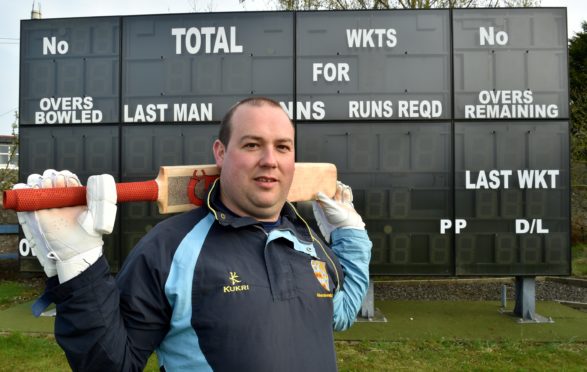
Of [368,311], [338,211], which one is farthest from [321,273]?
[368,311]

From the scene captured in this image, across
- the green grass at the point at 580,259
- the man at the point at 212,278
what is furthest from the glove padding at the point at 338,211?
the green grass at the point at 580,259

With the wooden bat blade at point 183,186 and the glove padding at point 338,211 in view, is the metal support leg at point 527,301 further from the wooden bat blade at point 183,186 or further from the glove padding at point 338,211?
the wooden bat blade at point 183,186

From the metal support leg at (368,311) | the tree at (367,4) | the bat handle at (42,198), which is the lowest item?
the metal support leg at (368,311)

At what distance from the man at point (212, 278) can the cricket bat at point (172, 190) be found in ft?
0.11

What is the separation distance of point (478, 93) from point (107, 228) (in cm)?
471

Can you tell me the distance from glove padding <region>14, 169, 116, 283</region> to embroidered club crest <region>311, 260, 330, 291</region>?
625 mm

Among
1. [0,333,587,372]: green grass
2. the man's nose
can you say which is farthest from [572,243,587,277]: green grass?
the man's nose

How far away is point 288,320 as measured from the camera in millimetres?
1197

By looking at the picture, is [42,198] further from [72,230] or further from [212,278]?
[212,278]

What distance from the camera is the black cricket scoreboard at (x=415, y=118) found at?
487cm

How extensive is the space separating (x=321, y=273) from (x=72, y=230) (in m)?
0.72

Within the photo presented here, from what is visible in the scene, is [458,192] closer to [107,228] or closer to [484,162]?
[484,162]

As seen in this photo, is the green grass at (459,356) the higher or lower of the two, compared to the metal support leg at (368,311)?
lower

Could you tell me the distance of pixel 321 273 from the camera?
1.39m
